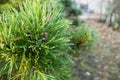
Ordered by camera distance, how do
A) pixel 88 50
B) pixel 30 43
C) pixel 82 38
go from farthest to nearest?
pixel 88 50
pixel 82 38
pixel 30 43

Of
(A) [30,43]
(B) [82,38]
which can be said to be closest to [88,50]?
(B) [82,38]

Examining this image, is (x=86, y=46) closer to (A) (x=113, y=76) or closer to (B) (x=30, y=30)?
(B) (x=30, y=30)

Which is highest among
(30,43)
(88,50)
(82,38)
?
(30,43)

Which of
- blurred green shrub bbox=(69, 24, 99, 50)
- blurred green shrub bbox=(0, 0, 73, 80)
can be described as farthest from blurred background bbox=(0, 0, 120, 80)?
blurred green shrub bbox=(0, 0, 73, 80)

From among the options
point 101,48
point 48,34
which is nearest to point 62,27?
point 48,34

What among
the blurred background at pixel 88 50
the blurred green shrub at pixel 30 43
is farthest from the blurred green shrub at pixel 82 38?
the blurred green shrub at pixel 30 43

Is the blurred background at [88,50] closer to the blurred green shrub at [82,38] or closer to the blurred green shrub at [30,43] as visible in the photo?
the blurred green shrub at [82,38]

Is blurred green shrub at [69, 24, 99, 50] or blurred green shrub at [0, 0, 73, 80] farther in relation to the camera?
blurred green shrub at [69, 24, 99, 50]

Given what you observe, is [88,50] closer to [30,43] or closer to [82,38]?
[82,38]

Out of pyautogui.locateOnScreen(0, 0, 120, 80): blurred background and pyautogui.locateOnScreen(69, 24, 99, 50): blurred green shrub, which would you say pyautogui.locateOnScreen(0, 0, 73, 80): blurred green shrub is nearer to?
pyautogui.locateOnScreen(0, 0, 120, 80): blurred background
